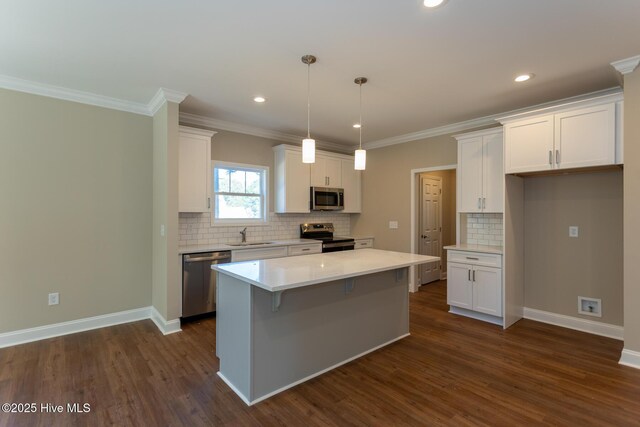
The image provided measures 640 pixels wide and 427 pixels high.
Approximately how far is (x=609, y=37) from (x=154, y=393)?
4.32 meters

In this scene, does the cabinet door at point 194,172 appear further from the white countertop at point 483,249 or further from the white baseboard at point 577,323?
the white baseboard at point 577,323

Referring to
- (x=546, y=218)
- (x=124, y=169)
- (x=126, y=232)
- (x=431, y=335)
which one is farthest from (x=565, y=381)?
(x=124, y=169)

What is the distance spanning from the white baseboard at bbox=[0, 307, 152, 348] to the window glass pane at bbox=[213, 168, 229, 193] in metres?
1.84

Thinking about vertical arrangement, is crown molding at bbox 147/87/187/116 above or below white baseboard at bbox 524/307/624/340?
above

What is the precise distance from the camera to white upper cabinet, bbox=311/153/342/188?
5422 millimetres

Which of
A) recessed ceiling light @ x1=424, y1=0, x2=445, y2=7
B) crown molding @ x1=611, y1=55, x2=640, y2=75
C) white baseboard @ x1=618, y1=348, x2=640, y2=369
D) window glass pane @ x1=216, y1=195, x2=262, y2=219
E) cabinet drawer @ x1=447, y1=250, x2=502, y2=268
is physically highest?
recessed ceiling light @ x1=424, y1=0, x2=445, y2=7

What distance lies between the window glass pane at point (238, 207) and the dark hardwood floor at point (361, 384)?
181 centimetres

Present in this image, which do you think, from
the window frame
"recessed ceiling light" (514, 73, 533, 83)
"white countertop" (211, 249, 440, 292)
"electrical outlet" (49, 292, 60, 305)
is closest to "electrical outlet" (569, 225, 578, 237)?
"recessed ceiling light" (514, 73, 533, 83)

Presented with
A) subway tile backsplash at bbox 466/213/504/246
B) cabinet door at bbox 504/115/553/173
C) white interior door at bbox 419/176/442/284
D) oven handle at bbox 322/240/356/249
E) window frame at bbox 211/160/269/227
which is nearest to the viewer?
cabinet door at bbox 504/115/553/173

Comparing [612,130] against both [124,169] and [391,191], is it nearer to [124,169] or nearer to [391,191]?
[391,191]

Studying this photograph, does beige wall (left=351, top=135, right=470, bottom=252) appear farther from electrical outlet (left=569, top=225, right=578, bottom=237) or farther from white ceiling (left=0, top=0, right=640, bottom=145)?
electrical outlet (left=569, top=225, right=578, bottom=237)

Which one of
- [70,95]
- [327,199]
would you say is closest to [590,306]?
[327,199]

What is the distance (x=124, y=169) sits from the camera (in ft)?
12.5

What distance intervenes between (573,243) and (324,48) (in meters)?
3.54
